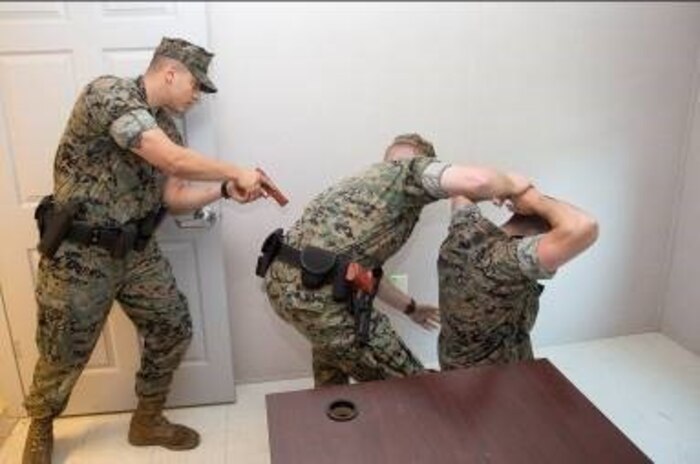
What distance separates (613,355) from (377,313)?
1459 mm

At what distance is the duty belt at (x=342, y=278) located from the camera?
5.28 ft

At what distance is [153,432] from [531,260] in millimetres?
1430

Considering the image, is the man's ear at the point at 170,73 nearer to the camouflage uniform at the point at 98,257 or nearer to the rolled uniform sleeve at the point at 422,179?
the camouflage uniform at the point at 98,257

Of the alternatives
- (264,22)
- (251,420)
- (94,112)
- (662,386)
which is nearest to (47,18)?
(94,112)

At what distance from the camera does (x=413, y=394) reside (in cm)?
132

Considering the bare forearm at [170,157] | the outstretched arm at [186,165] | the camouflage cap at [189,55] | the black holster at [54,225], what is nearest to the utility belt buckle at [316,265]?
the outstretched arm at [186,165]

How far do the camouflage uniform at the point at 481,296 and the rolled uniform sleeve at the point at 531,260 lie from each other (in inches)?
0.8

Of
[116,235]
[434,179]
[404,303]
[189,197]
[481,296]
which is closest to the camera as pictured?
[434,179]

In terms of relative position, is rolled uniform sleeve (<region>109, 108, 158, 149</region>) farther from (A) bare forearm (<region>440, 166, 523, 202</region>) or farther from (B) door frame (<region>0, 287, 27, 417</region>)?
(B) door frame (<region>0, 287, 27, 417</region>)

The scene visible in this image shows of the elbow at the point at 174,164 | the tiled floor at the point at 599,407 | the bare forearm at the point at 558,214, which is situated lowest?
the tiled floor at the point at 599,407

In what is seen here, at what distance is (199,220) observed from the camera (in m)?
2.08

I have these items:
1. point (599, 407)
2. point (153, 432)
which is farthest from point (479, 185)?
point (153, 432)

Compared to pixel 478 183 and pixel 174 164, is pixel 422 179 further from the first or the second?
pixel 174 164

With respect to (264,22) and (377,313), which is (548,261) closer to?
(377,313)
